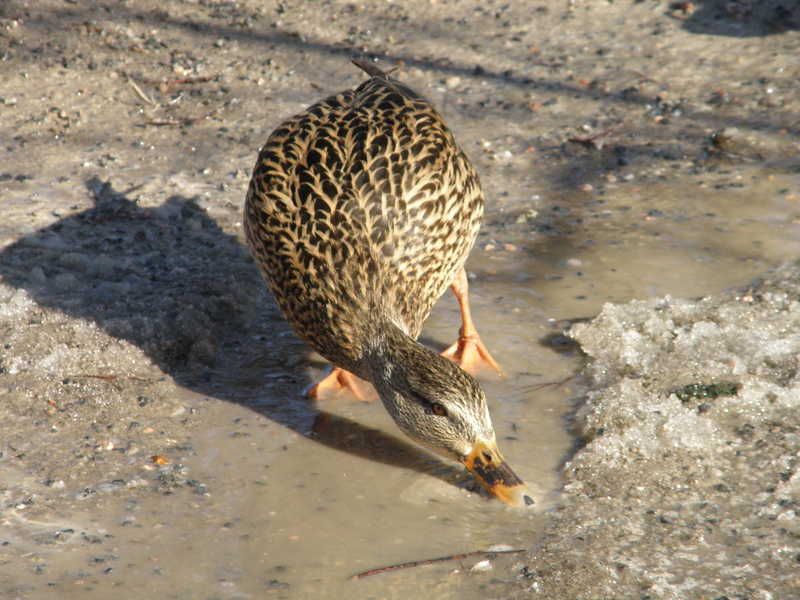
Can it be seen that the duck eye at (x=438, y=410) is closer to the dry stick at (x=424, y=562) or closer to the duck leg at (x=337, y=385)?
the dry stick at (x=424, y=562)

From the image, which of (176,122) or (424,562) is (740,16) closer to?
(176,122)

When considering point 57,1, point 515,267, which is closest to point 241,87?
point 57,1

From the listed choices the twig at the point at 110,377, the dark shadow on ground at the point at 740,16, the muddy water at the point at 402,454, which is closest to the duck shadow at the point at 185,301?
the muddy water at the point at 402,454

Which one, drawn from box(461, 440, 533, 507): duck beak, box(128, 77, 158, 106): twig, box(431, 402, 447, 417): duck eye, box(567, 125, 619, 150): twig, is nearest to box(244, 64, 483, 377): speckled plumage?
box(431, 402, 447, 417): duck eye

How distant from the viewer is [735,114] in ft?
24.0

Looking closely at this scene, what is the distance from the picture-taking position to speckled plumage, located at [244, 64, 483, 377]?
14.5ft

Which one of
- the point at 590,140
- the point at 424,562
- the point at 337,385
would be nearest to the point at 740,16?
the point at 590,140

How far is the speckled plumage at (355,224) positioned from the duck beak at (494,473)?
0.76 meters

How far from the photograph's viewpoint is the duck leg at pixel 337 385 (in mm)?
4945

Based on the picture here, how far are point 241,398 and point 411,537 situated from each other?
136 centimetres

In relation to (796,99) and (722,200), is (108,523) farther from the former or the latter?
(796,99)

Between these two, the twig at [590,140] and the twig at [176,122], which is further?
the twig at [176,122]

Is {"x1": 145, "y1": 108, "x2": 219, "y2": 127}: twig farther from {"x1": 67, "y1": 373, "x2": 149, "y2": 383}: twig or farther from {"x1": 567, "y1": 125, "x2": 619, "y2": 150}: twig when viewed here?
{"x1": 67, "y1": 373, "x2": 149, "y2": 383}: twig

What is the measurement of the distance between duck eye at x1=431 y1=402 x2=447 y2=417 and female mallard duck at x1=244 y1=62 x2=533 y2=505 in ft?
0.32
